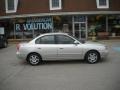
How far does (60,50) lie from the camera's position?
14.5 m

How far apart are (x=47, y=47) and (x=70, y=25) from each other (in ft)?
66.8

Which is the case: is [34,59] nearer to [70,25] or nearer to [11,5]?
[70,25]

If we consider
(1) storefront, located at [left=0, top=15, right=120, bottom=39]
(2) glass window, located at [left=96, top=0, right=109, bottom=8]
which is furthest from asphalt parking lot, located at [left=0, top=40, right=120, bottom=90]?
(2) glass window, located at [left=96, top=0, right=109, bottom=8]

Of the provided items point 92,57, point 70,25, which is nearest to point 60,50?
point 92,57

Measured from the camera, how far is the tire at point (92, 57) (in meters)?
14.6

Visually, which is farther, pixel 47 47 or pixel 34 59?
pixel 34 59

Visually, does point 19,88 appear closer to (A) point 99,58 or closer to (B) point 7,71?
(B) point 7,71

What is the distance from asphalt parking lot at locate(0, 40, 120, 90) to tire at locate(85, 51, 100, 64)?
0.88 feet

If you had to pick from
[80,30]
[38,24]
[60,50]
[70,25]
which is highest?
[38,24]

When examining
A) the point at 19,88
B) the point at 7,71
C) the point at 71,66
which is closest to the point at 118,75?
the point at 71,66

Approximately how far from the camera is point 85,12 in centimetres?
3328

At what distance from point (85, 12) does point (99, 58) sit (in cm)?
1900

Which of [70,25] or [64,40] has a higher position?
[70,25]

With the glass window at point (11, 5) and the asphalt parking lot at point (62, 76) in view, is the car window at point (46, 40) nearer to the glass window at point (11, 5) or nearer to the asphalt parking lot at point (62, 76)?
the asphalt parking lot at point (62, 76)
